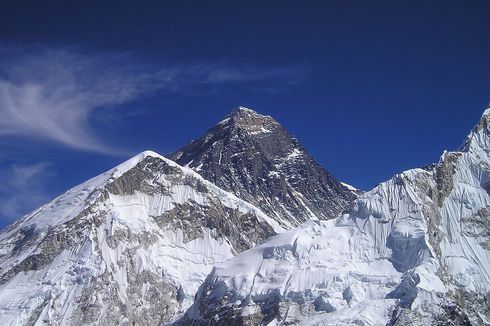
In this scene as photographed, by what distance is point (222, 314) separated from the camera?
599 feet

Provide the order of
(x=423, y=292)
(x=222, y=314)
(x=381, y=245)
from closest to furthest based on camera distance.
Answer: (x=423, y=292), (x=222, y=314), (x=381, y=245)

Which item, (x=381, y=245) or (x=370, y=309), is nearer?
(x=370, y=309)

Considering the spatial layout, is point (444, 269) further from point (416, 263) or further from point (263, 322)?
point (263, 322)

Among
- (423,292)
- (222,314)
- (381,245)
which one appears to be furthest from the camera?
(381,245)

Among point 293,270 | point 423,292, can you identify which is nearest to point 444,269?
point 423,292

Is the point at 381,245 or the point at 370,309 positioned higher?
the point at 381,245

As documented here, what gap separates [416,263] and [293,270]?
29.1m

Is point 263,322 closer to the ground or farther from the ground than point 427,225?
closer to the ground

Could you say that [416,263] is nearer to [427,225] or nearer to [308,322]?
[427,225]

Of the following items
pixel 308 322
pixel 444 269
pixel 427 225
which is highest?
pixel 427 225

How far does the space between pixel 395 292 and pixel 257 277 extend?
1338 inches

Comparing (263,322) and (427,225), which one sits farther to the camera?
(427,225)

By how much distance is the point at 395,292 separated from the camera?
571 feet

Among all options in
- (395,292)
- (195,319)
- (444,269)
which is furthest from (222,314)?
(444,269)
